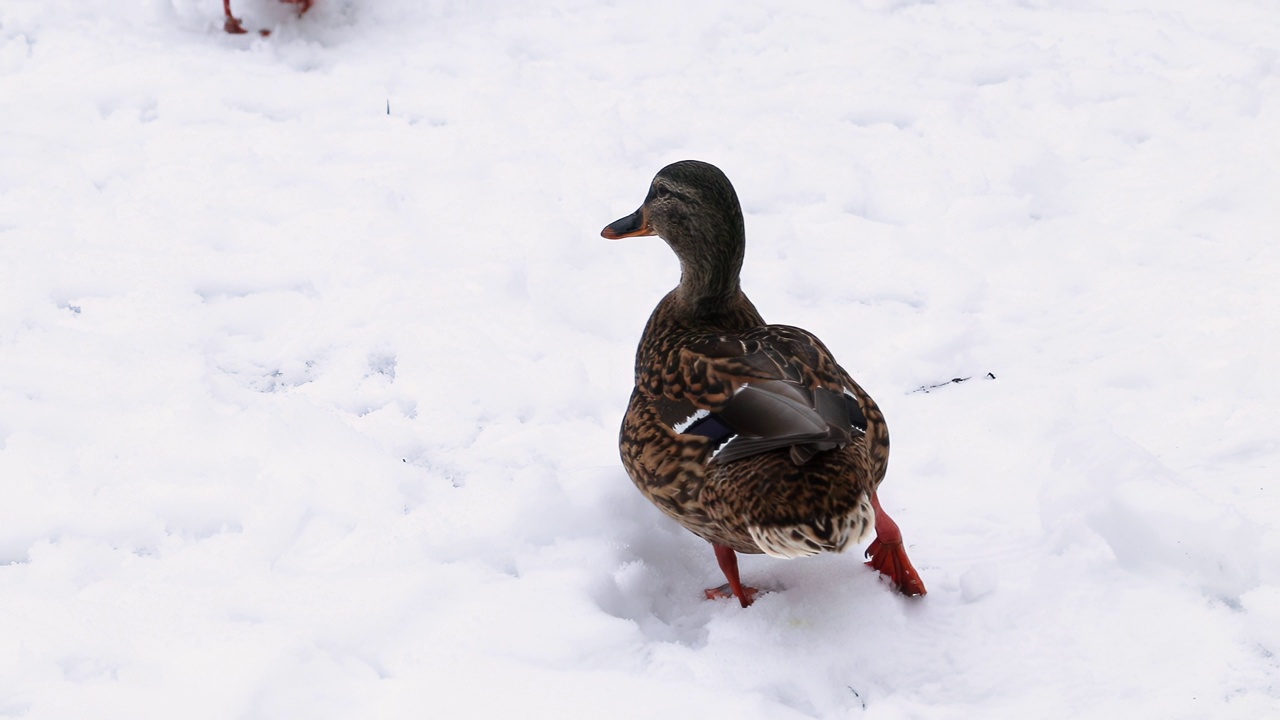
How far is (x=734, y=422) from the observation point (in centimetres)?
230

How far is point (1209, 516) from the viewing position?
2354 millimetres

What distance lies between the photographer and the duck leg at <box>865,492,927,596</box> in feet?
8.20

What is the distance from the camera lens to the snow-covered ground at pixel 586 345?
224 centimetres

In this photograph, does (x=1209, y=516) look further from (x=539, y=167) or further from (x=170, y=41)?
(x=170, y=41)

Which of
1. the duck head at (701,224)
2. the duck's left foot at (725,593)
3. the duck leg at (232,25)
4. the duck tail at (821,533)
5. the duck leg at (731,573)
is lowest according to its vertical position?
the duck's left foot at (725,593)

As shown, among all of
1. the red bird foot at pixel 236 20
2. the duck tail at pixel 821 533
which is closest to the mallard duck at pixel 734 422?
the duck tail at pixel 821 533

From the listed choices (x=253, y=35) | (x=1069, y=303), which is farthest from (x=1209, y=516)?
(x=253, y=35)

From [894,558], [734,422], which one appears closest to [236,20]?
[734,422]

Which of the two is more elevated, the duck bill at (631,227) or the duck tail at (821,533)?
the duck bill at (631,227)

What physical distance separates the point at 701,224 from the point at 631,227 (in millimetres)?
305

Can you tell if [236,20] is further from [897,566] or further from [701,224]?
[897,566]

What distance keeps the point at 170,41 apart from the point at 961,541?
4319mm

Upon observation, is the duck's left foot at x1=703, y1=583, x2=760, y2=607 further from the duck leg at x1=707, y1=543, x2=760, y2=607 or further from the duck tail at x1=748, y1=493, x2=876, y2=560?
the duck tail at x1=748, y1=493, x2=876, y2=560

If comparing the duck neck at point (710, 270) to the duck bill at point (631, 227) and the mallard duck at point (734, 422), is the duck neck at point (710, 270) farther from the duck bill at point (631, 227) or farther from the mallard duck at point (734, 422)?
the duck bill at point (631, 227)
